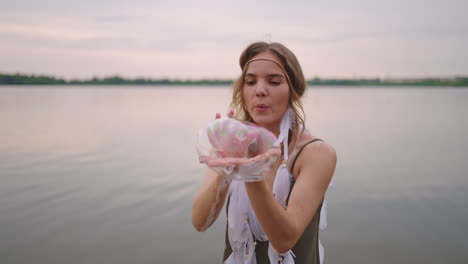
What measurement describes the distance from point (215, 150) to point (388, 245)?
533 cm

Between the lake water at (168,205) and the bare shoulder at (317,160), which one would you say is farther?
the lake water at (168,205)

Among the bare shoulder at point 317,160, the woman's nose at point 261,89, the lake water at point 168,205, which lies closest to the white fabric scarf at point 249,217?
the bare shoulder at point 317,160

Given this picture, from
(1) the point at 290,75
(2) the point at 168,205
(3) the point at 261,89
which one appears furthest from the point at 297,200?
(2) the point at 168,205

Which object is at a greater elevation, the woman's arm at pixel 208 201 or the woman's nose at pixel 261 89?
the woman's nose at pixel 261 89

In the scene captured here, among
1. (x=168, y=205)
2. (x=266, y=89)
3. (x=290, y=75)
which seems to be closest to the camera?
(x=266, y=89)

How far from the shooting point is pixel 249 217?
222cm

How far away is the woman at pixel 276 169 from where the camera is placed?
202 centimetres

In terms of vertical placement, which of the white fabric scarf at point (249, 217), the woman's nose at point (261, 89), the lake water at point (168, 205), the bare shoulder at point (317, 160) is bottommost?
the lake water at point (168, 205)

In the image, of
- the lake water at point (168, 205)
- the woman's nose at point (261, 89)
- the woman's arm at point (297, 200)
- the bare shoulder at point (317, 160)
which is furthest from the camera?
the lake water at point (168, 205)

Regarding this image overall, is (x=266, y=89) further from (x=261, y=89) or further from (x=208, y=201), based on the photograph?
(x=208, y=201)

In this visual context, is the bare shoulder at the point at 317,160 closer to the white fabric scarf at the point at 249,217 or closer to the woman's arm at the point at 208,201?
the white fabric scarf at the point at 249,217

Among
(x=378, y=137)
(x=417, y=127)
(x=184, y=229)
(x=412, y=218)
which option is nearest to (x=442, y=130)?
(x=417, y=127)

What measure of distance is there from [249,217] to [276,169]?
0.37m

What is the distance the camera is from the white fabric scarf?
216cm
